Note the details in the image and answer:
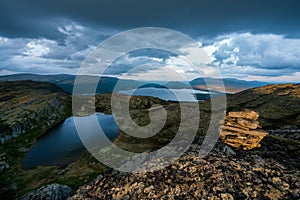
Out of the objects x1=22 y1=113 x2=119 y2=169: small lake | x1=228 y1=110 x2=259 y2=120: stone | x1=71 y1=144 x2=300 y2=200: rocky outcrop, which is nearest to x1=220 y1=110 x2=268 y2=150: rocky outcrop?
x1=228 y1=110 x2=259 y2=120: stone

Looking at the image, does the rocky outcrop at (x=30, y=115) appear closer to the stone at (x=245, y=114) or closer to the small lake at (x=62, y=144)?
the small lake at (x=62, y=144)

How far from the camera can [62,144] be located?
3735 inches

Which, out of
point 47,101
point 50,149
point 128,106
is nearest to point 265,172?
point 50,149

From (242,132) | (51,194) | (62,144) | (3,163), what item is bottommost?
(62,144)

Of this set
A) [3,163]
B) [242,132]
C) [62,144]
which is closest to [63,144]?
[62,144]

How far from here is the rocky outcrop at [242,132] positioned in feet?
82.9

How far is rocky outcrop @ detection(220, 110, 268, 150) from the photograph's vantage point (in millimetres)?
25281

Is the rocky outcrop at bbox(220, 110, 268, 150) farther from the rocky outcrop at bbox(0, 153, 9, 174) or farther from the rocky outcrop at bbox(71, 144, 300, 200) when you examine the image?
the rocky outcrop at bbox(0, 153, 9, 174)

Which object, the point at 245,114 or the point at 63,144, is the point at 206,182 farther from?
the point at 63,144

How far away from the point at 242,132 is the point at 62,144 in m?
87.0

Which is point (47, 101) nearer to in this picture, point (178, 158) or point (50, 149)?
point (50, 149)

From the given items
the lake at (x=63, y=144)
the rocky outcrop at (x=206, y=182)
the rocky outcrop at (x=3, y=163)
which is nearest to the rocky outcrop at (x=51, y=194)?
the rocky outcrop at (x=206, y=182)

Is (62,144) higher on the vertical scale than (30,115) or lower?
lower

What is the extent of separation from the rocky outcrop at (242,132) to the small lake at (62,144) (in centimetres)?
6210
